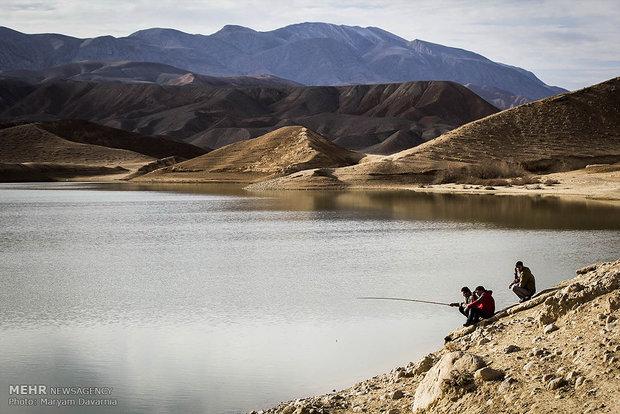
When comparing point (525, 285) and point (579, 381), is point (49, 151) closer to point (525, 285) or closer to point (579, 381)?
point (525, 285)

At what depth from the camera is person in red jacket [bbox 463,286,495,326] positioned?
15102 millimetres

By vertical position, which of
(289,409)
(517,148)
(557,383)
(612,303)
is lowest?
(289,409)

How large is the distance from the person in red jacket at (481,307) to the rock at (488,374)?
469 cm

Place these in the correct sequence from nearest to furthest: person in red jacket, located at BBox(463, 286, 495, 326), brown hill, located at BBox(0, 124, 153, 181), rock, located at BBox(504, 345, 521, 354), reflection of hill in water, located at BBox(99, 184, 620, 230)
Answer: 1. rock, located at BBox(504, 345, 521, 354)
2. person in red jacket, located at BBox(463, 286, 495, 326)
3. reflection of hill in water, located at BBox(99, 184, 620, 230)
4. brown hill, located at BBox(0, 124, 153, 181)

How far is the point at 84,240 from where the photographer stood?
36562 mm

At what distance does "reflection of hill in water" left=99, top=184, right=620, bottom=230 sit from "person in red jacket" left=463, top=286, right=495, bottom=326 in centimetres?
2404

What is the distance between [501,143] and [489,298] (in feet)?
260

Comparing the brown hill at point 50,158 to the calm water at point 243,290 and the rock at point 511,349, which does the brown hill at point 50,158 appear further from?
the rock at point 511,349

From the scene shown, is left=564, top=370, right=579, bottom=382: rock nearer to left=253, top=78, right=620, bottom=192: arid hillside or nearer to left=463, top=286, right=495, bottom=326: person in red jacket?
left=463, top=286, right=495, bottom=326: person in red jacket

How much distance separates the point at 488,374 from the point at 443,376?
1.86 feet

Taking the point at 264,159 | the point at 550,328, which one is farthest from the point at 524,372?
the point at 264,159

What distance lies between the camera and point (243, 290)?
74.4ft

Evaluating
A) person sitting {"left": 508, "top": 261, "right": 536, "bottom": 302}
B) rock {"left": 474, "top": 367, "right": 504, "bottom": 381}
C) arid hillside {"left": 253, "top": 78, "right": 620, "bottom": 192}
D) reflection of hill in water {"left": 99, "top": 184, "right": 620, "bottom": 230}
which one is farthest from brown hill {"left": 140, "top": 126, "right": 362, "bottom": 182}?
rock {"left": 474, "top": 367, "right": 504, "bottom": 381}

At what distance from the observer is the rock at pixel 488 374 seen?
33.9ft
